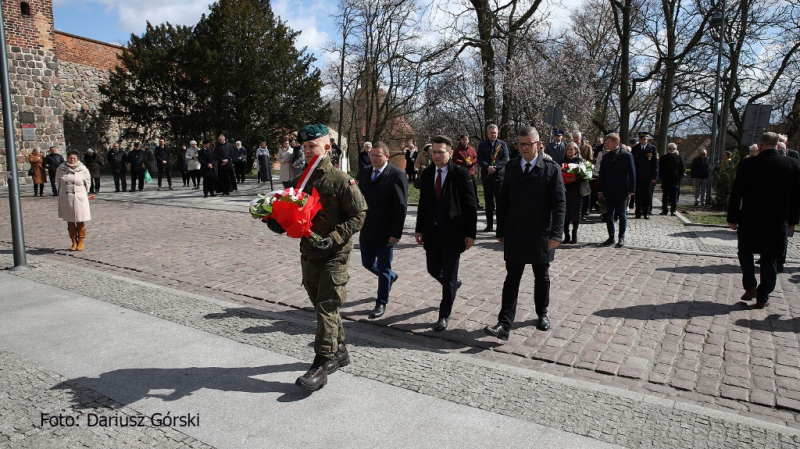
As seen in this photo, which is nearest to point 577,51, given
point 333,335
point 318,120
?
point 318,120

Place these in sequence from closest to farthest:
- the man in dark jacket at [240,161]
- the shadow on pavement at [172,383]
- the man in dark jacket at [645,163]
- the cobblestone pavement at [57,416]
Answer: the cobblestone pavement at [57,416]
the shadow on pavement at [172,383]
the man in dark jacket at [645,163]
the man in dark jacket at [240,161]

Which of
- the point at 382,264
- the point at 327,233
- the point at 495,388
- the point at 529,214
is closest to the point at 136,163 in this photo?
the point at 382,264

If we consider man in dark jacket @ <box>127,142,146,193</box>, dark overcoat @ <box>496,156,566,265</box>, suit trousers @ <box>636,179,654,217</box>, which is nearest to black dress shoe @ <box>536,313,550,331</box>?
dark overcoat @ <box>496,156,566,265</box>

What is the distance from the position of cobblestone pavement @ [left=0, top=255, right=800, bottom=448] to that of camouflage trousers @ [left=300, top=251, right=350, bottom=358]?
439 mm

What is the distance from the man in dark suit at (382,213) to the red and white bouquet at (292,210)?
1.70m

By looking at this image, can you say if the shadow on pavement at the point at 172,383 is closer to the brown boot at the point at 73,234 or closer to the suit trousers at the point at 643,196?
the brown boot at the point at 73,234

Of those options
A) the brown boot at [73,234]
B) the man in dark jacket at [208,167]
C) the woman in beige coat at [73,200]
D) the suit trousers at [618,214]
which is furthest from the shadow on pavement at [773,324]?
the man in dark jacket at [208,167]

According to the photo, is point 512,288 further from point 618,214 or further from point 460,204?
point 618,214

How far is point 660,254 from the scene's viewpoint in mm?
8953

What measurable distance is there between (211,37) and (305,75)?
18.3ft

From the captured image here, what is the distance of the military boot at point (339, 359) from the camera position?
426 centimetres

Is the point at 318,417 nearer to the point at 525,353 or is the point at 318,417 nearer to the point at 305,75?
the point at 525,353

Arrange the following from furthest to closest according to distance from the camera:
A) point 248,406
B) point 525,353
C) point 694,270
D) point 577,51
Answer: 1. point 577,51
2. point 694,270
3. point 525,353
4. point 248,406

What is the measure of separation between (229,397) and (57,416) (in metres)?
1.10
